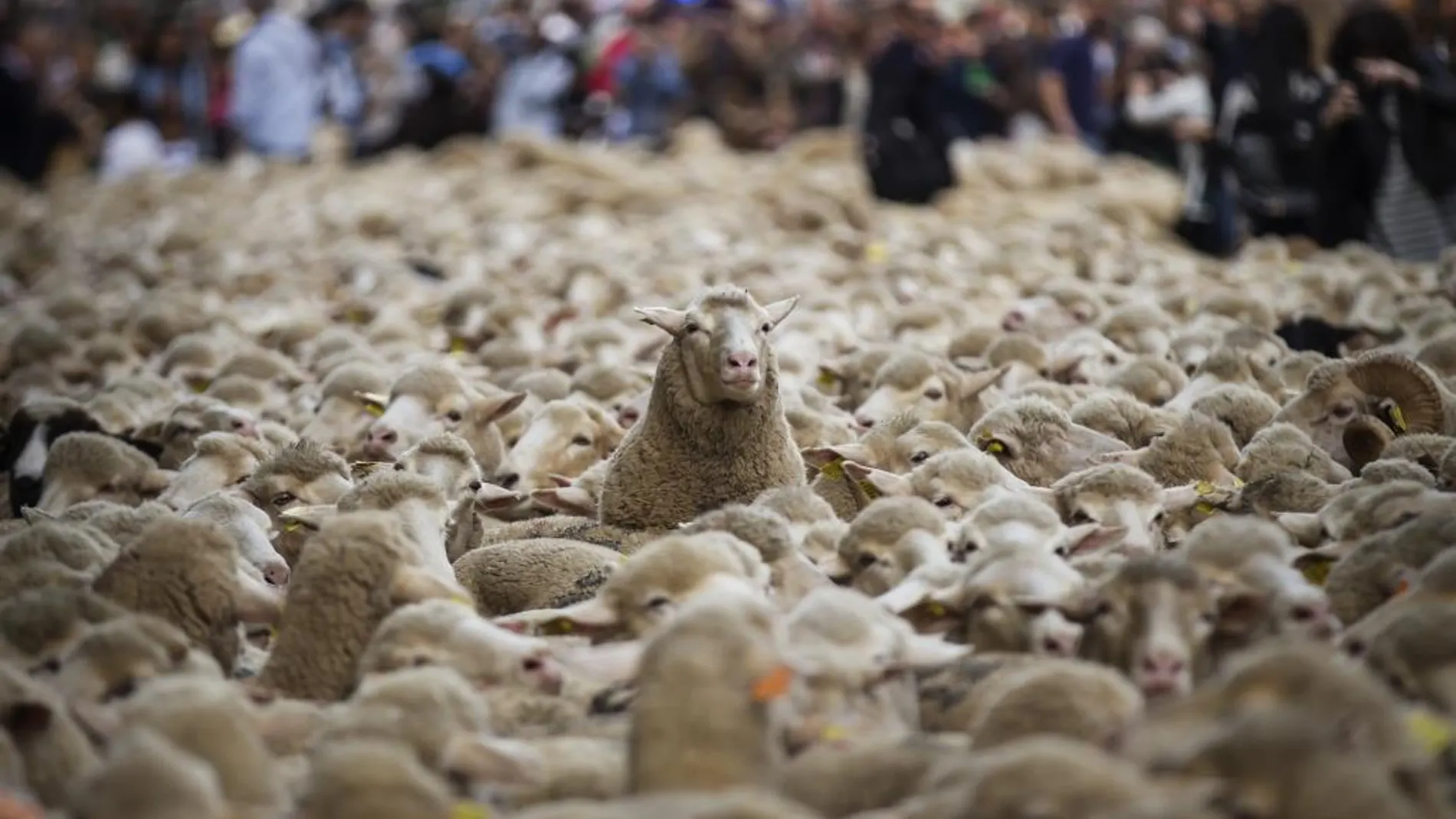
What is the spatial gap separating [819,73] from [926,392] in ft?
59.5

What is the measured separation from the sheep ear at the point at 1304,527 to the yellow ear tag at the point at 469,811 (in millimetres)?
2685

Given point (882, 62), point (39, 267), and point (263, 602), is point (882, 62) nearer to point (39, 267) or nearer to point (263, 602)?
point (39, 267)

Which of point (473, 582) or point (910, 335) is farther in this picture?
point (910, 335)

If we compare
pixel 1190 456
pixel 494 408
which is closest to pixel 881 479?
pixel 1190 456

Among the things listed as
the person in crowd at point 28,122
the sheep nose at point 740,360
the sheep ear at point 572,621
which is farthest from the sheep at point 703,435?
the person in crowd at point 28,122

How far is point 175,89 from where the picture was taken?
1187 inches

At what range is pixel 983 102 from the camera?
24938mm

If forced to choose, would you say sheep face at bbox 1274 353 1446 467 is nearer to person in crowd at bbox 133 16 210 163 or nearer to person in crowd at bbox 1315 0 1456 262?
person in crowd at bbox 1315 0 1456 262

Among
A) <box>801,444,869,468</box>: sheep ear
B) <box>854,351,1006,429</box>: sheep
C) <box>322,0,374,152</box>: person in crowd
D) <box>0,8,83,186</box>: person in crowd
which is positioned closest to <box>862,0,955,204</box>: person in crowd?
<box>854,351,1006,429</box>: sheep

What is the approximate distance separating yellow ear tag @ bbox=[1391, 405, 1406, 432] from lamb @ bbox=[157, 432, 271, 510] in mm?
3734

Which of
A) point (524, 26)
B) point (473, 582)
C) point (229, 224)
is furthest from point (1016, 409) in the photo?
point (524, 26)

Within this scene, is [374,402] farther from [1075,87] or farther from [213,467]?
[1075,87]

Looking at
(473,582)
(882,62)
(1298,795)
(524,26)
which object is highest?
(1298,795)

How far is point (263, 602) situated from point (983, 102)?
64.8 ft
